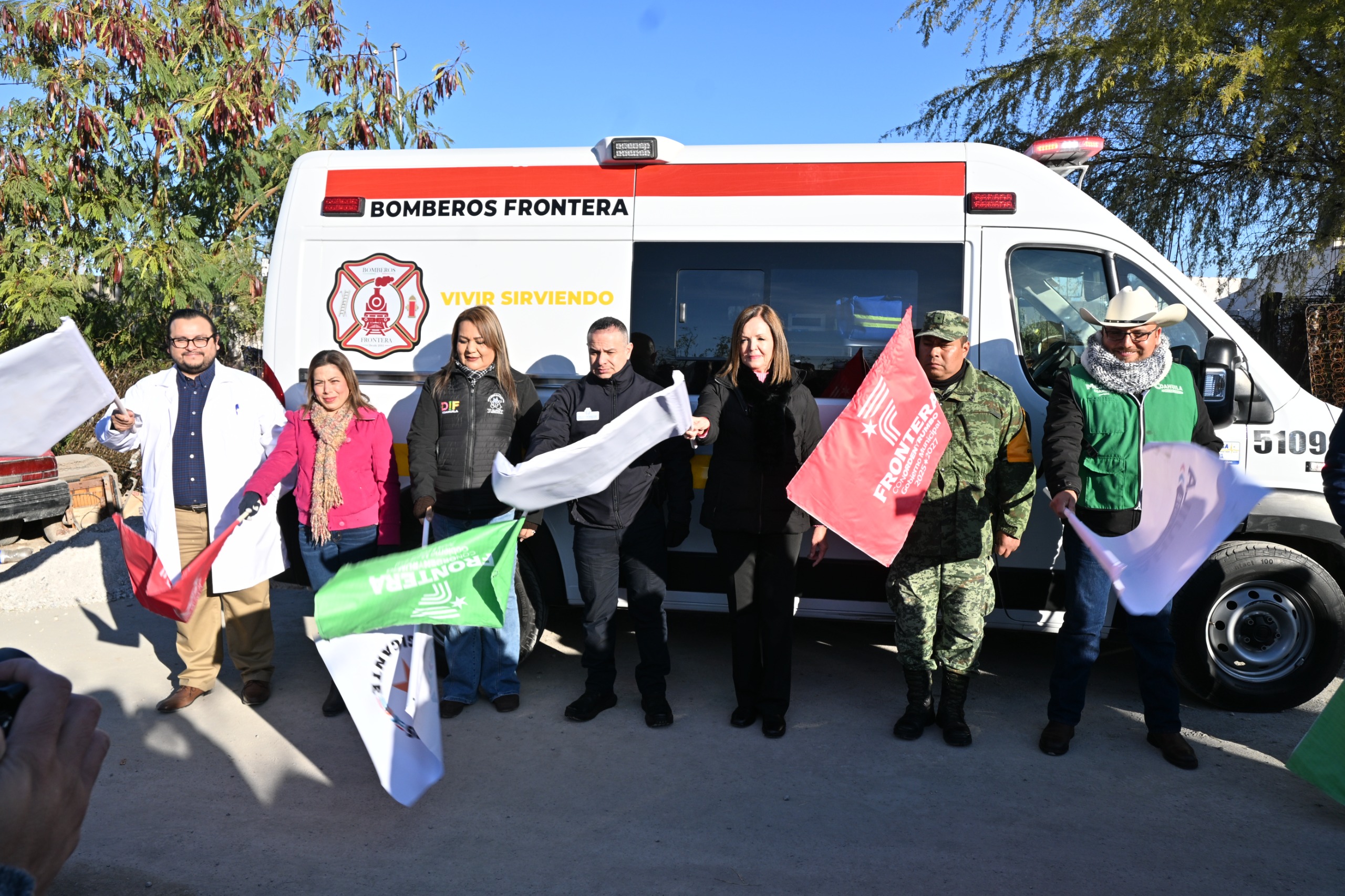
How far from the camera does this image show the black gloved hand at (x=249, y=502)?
4141mm

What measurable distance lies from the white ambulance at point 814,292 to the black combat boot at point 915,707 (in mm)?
452

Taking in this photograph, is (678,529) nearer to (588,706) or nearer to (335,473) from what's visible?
(588,706)

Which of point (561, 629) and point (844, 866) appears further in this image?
point (561, 629)

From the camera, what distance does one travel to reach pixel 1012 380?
427 cm

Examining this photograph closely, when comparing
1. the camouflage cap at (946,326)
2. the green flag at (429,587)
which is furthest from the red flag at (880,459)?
the green flag at (429,587)

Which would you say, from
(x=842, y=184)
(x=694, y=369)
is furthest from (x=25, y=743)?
(x=842, y=184)

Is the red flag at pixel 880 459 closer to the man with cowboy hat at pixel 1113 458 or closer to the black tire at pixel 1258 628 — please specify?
the man with cowboy hat at pixel 1113 458

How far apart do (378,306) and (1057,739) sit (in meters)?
3.85

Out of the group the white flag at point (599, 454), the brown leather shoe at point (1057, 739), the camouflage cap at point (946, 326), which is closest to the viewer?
the white flag at point (599, 454)

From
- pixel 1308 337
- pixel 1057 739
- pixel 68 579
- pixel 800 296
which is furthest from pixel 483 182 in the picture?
pixel 1308 337

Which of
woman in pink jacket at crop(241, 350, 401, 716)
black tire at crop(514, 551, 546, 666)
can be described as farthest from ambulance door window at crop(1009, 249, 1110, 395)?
woman in pink jacket at crop(241, 350, 401, 716)

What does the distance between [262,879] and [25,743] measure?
2285 millimetres

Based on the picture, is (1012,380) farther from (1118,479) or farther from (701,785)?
(701,785)

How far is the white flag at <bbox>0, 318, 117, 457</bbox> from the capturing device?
2742mm
